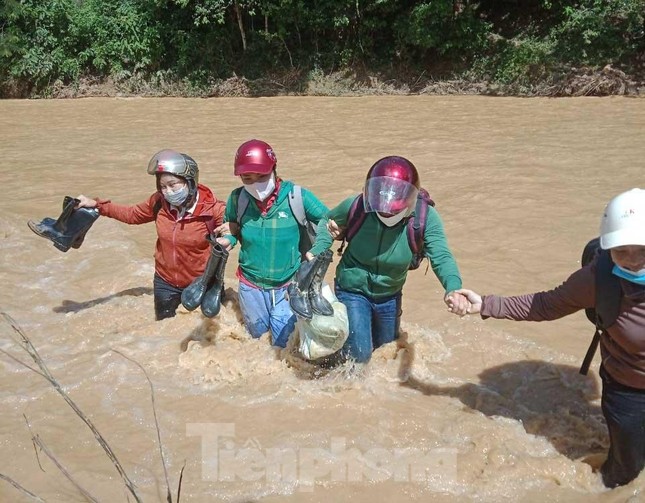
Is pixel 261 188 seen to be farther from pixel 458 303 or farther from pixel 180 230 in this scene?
pixel 458 303

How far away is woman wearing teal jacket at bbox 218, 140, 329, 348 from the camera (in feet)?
14.1

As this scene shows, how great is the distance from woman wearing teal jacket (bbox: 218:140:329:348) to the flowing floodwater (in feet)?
1.02

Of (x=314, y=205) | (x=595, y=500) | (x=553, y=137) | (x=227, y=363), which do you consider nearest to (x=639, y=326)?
(x=595, y=500)

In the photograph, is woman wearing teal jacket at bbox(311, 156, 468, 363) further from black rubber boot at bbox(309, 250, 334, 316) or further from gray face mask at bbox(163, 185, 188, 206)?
gray face mask at bbox(163, 185, 188, 206)

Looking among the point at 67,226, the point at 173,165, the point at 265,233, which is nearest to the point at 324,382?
the point at 265,233

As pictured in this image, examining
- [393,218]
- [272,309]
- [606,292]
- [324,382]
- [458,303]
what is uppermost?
[393,218]

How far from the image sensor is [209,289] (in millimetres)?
4605

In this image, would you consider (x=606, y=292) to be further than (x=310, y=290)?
No

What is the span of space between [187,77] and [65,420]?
1898 cm

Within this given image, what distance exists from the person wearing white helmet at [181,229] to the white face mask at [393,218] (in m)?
1.18

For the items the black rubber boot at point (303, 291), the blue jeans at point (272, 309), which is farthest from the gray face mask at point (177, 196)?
the black rubber boot at point (303, 291)

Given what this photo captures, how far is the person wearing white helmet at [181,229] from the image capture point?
4.55m

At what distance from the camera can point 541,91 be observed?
55.9ft

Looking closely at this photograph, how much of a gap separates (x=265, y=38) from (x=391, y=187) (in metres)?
19.2
